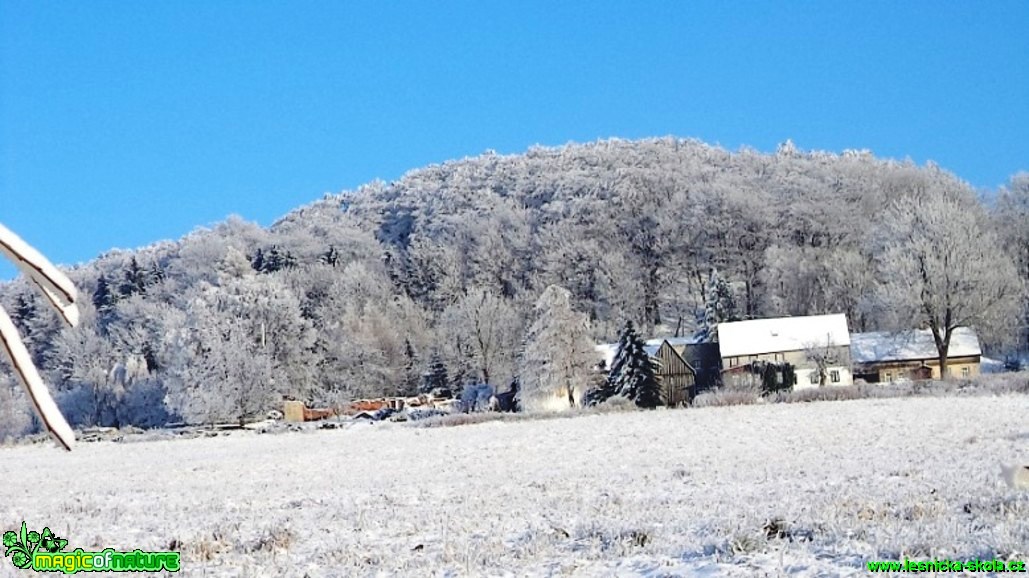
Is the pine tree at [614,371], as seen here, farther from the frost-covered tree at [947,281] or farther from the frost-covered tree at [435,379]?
the frost-covered tree at [435,379]

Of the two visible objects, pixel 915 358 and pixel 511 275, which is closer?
pixel 915 358

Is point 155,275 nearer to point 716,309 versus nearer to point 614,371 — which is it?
point 716,309

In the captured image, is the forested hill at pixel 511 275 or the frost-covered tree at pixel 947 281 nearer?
the frost-covered tree at pixel 947 281

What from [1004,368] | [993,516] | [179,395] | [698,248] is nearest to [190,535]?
[993,516]

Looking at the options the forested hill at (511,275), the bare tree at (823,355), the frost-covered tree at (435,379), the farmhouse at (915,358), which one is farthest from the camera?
the frost-covered tree at (435,379)

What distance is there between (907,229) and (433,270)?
5636cm

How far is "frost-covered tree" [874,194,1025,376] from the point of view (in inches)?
2229

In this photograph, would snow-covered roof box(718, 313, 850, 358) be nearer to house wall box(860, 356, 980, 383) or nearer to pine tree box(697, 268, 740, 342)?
house wall box(860, 356, 980, 383)

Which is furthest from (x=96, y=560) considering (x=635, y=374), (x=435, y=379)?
(x=435, y=379)

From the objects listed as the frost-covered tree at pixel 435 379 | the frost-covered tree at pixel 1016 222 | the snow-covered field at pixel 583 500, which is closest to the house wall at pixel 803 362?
the frost-covered tree at pixel 1016 222

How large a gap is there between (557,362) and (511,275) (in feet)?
161

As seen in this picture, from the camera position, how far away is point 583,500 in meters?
13.7

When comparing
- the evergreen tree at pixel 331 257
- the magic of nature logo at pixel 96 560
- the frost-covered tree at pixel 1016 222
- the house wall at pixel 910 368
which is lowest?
the magic of nature logo at pixel 96 560

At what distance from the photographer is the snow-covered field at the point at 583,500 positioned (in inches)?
319
